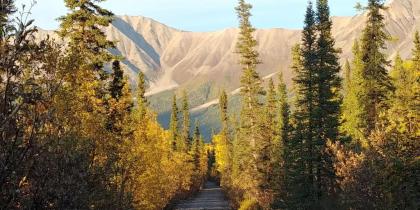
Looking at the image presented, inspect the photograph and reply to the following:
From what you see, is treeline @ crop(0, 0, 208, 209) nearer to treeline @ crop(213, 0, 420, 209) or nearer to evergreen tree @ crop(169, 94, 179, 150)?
treeline @ crop(213, 0, 420, 209)

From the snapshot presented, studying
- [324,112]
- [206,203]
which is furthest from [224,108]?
[324,112]

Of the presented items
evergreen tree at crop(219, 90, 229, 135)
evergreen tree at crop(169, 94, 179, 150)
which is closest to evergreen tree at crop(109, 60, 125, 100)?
evergreen tree at crop(169, 94, 179, 150)

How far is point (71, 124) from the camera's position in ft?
48.9

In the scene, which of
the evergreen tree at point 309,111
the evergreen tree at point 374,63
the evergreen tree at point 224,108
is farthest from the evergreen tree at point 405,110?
the evergreen tree at point 224,108

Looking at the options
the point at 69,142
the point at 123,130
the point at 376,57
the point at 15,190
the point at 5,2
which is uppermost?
A: the point at 376,57

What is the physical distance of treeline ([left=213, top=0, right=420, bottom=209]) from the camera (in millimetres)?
17500

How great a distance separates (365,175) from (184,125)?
94.2 m

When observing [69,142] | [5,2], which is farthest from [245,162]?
[5,2]

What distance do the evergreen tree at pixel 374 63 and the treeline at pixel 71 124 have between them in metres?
17.4

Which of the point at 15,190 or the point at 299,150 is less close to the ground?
the point at 299,150

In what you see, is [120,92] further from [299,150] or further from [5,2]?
[5,2]

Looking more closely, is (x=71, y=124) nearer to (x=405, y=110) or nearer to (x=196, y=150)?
(x=405, y=110)

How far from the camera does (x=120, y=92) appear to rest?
33.6m

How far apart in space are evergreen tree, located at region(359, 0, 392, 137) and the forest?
0.08 meters
